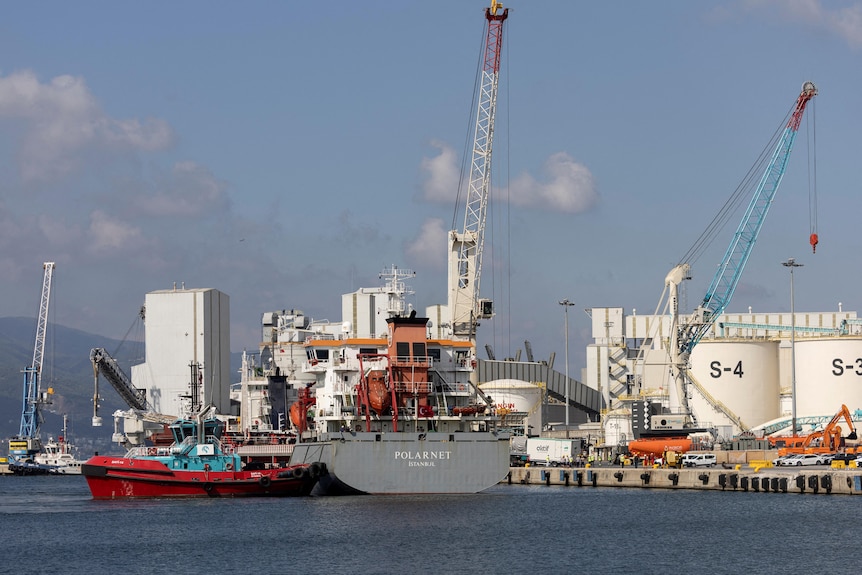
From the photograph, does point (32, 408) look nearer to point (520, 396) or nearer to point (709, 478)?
point (520, 396)

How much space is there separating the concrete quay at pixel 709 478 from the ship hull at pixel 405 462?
17978 mm

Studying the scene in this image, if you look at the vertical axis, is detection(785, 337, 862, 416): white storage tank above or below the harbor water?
above

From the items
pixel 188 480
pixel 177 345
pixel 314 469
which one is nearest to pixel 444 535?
pixel 314 469

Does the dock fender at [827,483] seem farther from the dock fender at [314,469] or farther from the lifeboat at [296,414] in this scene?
the lifeboat at [296,414]

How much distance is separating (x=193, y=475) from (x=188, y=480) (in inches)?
18.4

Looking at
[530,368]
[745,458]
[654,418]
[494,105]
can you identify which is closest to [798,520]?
[745,458]

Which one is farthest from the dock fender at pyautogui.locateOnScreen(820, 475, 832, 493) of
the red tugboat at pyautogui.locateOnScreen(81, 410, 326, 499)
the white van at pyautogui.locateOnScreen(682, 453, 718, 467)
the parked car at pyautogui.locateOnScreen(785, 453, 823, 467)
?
the red tugboat at pyautogui.locateOnScreen(81, 410, 326, 499)

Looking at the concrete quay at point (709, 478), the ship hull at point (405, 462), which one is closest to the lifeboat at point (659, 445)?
the concrete quay at point (709, 478)

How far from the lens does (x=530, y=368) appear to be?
167 m

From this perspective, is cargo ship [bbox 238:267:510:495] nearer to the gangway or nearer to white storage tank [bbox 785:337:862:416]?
white storage tank [bbox 785:337:862:416]

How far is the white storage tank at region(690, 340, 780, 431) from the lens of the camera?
14238cm

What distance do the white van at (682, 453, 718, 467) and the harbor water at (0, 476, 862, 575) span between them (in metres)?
15.0

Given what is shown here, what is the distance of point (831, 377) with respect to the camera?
137 metres

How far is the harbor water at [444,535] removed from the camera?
175ft
